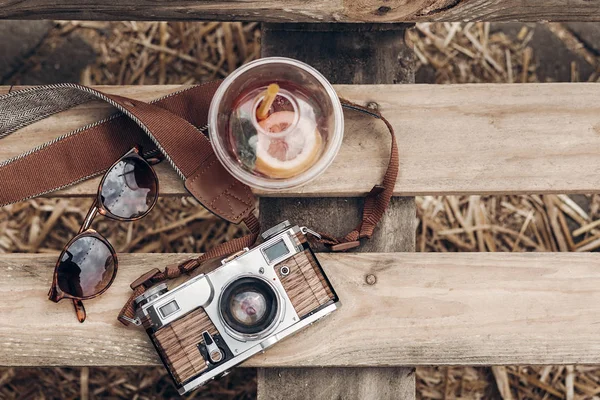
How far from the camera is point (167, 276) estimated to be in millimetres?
1110

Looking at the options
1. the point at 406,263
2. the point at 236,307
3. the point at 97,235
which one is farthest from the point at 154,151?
the point at 406,263

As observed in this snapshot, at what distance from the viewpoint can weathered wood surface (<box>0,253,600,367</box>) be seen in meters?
1.10

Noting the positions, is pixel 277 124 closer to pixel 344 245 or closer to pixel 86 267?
pixel 344 245

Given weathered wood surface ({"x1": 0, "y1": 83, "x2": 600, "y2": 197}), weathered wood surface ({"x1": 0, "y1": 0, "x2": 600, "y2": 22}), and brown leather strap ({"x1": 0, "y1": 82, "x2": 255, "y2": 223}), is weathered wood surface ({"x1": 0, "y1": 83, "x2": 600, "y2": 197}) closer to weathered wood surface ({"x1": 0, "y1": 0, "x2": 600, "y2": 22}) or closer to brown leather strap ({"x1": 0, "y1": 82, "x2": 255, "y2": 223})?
brown leather strap ({"x1": 0, "y1": 82, "x2": 255, "y2": 223})

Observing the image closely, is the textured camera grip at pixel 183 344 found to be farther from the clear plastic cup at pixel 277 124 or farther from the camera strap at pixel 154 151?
the clear plastic cup at pixel 277 124

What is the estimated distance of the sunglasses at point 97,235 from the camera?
1.12 metres

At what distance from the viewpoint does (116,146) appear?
1168 mm

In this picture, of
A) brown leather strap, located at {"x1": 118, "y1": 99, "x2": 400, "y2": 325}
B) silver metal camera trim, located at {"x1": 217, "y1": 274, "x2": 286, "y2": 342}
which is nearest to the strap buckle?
brown leather strap, located at {"x1": 118, "y1": 99, "x2": 400, "y2": 325}

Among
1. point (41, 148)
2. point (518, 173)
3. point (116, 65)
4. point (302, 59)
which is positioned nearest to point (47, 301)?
point (41, 148)

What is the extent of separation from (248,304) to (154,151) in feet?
1.08

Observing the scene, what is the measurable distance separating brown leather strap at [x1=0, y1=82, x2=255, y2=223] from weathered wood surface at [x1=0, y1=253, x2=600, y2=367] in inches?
5.6

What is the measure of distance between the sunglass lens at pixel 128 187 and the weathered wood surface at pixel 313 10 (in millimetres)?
258

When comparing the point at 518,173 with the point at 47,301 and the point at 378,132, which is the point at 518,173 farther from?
the point at 47,301

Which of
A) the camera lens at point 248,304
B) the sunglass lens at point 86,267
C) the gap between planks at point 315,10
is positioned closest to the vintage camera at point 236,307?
the camera lens at point 248,304
